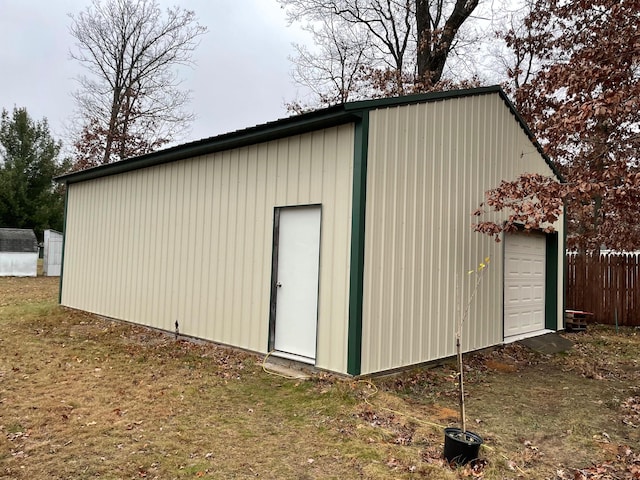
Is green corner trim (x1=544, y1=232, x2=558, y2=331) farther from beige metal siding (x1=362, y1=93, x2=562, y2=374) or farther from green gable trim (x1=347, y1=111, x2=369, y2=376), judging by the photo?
green gable trim (x1=347, y1=111, x2=369, y2=376)

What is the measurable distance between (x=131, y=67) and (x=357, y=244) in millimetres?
22407

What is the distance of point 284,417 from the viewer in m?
4.34

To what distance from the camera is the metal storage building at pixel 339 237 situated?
541 centimetres

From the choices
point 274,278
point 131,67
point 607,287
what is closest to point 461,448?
point 274,278

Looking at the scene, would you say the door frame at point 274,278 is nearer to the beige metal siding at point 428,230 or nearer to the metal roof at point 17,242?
the beige metal siding at point 428,230

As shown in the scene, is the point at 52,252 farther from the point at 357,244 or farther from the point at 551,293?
the point at 551,293

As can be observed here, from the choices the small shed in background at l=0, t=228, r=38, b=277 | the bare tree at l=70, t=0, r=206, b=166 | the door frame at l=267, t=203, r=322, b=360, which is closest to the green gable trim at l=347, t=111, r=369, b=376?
the door frame at l=267, t=203, r=322, b=360

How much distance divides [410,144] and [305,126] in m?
1.38

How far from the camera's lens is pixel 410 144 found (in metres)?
5.92

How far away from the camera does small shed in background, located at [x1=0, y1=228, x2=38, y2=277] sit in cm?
1966

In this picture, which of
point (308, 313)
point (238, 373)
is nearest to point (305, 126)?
point (308, 313)

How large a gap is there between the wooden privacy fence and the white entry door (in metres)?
8.53

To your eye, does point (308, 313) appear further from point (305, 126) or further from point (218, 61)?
point (218, 61)

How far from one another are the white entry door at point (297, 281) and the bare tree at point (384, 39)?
10.2m
